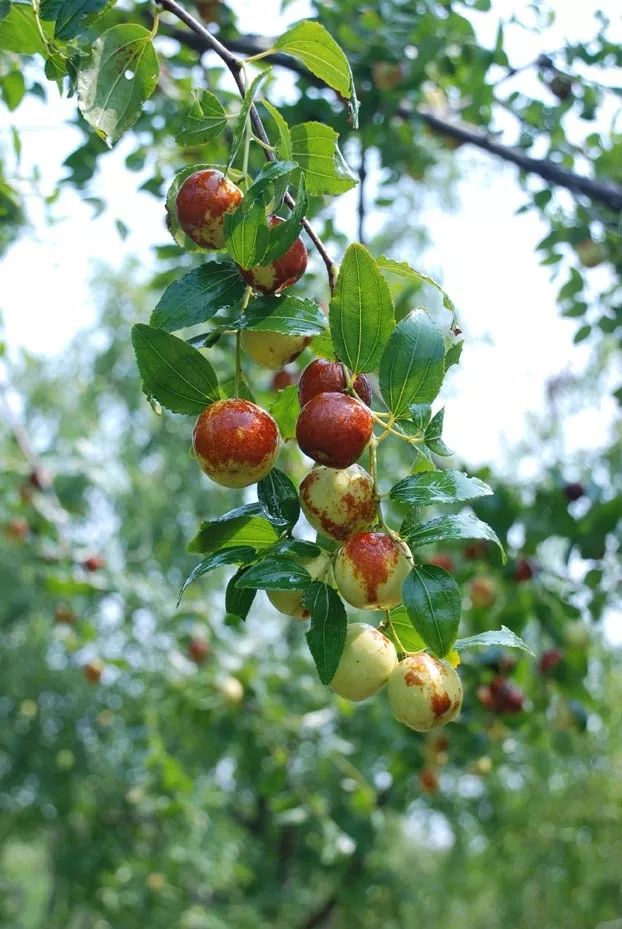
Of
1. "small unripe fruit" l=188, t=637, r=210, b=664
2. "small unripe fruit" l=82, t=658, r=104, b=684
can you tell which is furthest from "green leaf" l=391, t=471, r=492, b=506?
"small unripe fruit" l=82, t=658, r=104, b=684

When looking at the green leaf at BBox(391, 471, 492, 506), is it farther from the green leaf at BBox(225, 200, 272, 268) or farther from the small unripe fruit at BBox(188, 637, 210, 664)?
the small unripe fruit at BBox(188, 637, 210, 664)

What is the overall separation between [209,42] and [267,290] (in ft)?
0.92

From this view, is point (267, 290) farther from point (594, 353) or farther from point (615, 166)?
point (594, 353)

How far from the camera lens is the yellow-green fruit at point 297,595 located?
37.9 inches

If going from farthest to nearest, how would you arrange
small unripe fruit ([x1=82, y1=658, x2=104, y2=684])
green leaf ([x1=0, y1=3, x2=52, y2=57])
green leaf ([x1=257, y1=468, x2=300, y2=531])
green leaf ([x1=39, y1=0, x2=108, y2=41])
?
small unripe fruit ([x1=82, y1=658, x2=104, y2=684])
green leaf ([x1=0, y1=3, x2=52, y2=57])
green leaf ([x1=39, y1=0, x2=108, y2=41])
green leaf ([x1=257, y1=468, x2=300, y2=531])

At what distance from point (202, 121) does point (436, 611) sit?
1.96 feet

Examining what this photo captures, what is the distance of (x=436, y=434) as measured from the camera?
935mm

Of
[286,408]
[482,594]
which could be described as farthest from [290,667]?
[286,408]

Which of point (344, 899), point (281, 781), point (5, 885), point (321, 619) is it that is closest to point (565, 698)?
point (281, 781)

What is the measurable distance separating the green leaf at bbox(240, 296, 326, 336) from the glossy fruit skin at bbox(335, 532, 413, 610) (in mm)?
205

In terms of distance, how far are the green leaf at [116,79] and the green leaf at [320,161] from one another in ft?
0.61

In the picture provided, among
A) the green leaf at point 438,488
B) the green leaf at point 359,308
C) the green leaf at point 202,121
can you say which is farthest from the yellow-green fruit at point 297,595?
the green leaf at point 202,121

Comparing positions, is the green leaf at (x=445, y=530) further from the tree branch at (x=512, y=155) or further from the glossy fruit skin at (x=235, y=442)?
the tree branch at (x=512, y=155)

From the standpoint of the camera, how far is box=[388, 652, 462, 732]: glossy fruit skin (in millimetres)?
917
